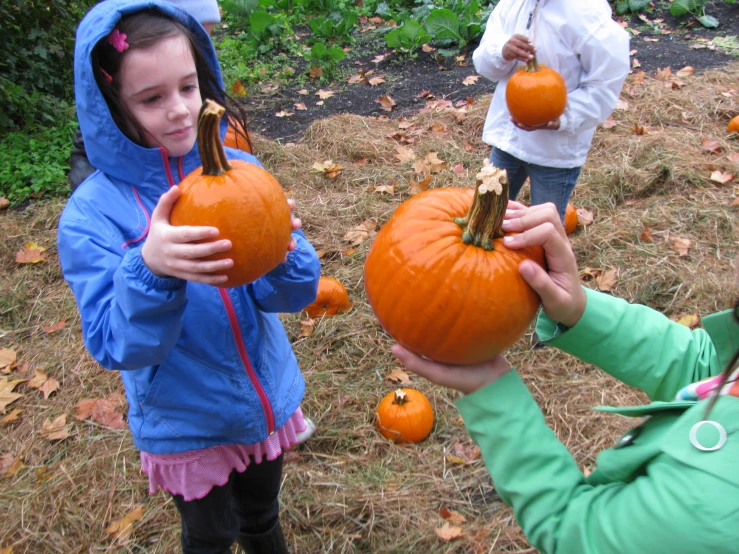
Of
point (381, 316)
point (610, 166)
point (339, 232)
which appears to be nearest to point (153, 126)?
point (381, 316)

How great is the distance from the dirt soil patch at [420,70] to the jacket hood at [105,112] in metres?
5.24

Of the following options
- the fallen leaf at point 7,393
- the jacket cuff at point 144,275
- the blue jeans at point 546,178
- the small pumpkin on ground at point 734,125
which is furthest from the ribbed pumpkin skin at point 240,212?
the small pumpkin on ground at point 734,125

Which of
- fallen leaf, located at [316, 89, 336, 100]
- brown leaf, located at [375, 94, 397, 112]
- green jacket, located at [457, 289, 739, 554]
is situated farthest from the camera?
fallen leaf, located at [316, 89, 336, 100]

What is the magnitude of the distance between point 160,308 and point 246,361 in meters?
0.58

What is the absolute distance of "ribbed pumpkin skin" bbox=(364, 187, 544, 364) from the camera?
1.36 metres

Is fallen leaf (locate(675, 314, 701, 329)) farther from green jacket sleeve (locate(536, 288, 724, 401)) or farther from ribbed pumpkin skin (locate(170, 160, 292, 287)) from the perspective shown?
ribbed pumpkin skin (locate(170, 160, 292, 287))

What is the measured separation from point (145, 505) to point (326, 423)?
112cm

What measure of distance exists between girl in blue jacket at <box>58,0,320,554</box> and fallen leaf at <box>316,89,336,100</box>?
609 centimetres

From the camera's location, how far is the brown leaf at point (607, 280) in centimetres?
417

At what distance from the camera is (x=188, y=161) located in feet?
6.41

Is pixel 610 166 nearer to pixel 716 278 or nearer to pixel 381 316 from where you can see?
pixel 716 278

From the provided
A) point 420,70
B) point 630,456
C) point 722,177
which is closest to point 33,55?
point 420,70

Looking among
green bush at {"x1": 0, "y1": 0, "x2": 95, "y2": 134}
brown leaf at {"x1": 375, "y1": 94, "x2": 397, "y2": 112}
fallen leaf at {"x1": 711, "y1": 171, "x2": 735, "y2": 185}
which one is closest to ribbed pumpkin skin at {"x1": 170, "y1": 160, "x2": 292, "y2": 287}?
fallen leaf at {"x1": 711, "y1": 171, "x2": 735, "y2": 185}

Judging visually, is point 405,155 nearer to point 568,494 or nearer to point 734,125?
point 734,125
